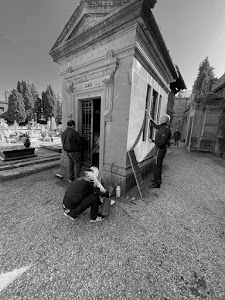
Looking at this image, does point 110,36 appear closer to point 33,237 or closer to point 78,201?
point 78,201

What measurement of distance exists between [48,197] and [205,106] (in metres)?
12.2

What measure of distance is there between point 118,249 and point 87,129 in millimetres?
4015

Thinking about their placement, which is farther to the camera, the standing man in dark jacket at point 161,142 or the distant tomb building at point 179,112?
the distant tomb building at point 179,112

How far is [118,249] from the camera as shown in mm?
2104

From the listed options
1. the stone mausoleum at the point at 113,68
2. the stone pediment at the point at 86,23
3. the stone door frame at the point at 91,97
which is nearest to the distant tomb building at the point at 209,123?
the stone mausoleum at the point at 113,68

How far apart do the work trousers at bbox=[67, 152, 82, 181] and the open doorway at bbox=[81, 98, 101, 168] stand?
0.73 meters

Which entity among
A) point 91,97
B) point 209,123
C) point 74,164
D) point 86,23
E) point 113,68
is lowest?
point 74,164

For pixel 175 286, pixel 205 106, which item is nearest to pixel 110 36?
pixel 175 286

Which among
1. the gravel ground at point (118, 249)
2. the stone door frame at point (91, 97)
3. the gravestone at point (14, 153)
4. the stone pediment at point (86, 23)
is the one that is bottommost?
the gravel ground at point (118, 249)

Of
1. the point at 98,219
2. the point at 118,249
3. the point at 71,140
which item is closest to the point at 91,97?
the point at 71,140

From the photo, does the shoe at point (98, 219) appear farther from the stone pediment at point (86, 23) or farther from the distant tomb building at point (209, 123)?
the distant tomb building at point (209, 123)

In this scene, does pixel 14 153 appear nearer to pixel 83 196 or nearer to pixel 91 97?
pixel 91 97

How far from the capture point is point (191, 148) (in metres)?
11.1

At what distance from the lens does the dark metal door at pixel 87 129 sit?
4.87 metres
